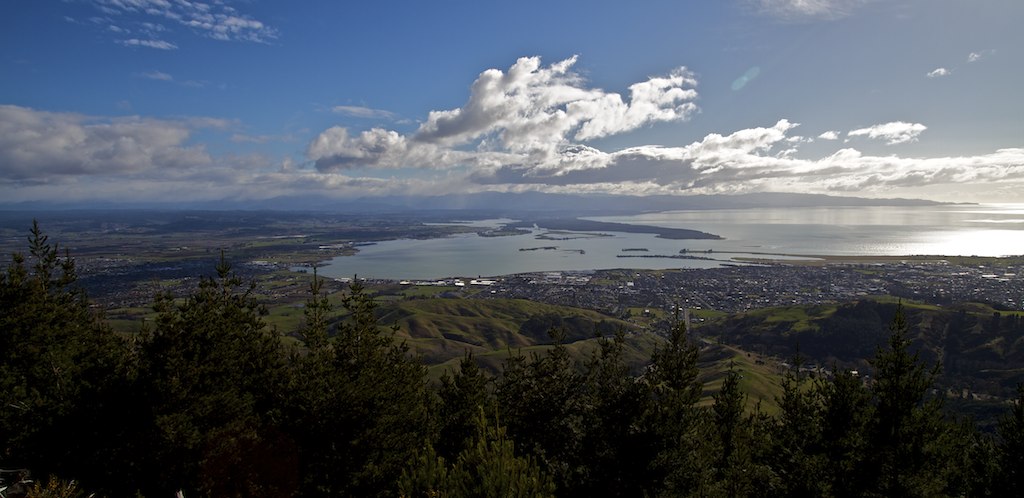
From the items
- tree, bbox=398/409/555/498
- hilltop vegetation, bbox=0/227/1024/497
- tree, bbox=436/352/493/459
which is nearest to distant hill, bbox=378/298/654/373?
tree, bbox=436/352/493/459

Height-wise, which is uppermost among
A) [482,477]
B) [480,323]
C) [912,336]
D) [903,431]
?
[482,477]

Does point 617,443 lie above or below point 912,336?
above

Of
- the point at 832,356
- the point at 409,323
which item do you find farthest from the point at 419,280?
the point at 832,356

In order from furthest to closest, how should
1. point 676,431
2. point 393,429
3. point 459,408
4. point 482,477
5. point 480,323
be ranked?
point 480,323 → point 459,408 → point 393,429 → point 676,431 → point 482,477

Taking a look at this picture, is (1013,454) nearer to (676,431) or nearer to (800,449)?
(800,449)

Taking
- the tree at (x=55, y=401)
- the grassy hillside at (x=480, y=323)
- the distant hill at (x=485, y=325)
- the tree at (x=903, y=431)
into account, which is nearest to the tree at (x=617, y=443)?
the tree at (x=903, y=431)

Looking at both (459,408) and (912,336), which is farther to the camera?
(912,336)

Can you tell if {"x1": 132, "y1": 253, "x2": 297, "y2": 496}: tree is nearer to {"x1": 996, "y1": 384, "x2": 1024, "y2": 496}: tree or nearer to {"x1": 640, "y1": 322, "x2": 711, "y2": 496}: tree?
{"x1": 640, "y1": 322, "x2": 711, "y2": 496}: tree

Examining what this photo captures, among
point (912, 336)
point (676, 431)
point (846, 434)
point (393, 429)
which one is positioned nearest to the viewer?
point (676, 431)

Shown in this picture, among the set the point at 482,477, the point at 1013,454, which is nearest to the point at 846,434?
the point at 1013,454

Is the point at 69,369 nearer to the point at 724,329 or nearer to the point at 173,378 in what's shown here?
the point at 173,378

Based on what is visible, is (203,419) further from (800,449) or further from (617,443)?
(800,449)
